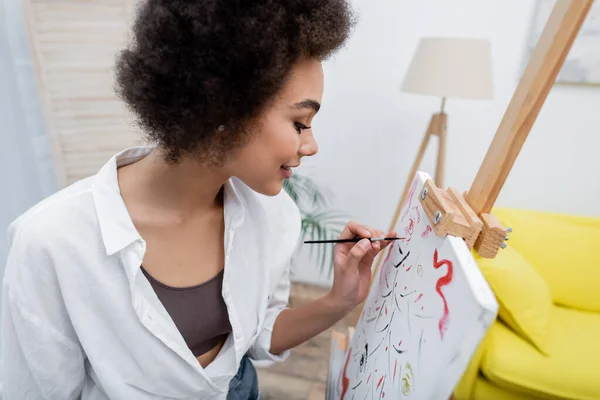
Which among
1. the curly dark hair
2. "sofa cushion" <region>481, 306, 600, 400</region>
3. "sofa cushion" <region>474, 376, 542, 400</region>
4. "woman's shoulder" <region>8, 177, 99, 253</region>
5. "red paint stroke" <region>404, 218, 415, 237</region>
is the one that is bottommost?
"sofa cushion" <region>474, 376, 542, 400</region>

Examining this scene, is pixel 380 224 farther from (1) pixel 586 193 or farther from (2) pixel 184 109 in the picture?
(2) pixel 184 109

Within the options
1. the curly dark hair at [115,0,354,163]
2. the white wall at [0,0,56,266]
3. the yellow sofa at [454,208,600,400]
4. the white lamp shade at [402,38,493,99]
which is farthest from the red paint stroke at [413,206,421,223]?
the white wall at [0,0,56,266]

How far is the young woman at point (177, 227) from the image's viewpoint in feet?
1.72

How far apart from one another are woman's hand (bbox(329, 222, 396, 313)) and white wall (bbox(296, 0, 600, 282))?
1.43 metres

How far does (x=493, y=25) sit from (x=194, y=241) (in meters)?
1.92

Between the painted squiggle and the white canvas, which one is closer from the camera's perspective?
the white canvas

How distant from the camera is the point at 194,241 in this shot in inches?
30.1

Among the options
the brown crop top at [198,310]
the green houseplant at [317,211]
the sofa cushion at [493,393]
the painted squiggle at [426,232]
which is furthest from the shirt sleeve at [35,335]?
the sofa cushion at [493,393]

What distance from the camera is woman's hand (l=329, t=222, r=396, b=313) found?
748 millimetres

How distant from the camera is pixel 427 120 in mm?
2049

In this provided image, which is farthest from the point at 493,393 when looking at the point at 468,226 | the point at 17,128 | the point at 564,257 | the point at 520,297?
the point at 17,128

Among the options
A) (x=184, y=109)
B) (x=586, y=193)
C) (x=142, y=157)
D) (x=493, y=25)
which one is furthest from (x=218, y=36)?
(x=586, y=193)

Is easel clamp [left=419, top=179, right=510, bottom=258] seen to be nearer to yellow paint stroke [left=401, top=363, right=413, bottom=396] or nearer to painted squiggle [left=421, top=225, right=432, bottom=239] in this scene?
painted squiggle [left=421, top=225, right=432, bottom=239]

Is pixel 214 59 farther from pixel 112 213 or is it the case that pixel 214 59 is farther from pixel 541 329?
pixel 541 329
